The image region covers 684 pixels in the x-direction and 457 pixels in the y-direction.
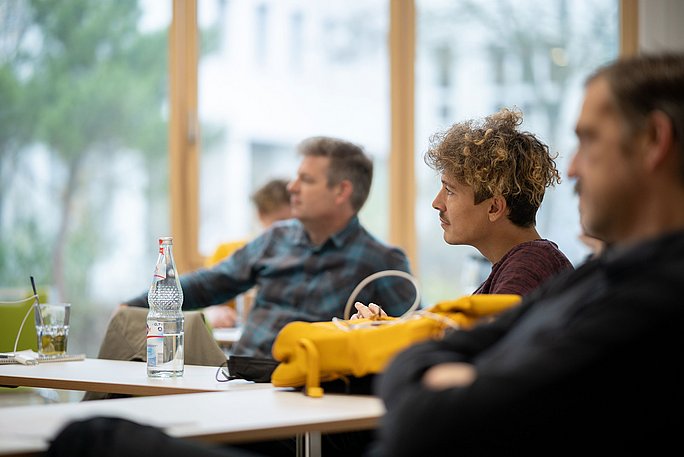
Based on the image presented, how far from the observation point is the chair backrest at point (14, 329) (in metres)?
3.20

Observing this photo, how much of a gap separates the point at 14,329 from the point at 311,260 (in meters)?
1.22

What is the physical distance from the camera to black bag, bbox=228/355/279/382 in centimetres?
221

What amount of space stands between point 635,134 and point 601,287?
0.25 metres

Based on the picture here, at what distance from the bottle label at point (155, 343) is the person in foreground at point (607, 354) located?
38.3 inches

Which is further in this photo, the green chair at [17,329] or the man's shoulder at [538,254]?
the green chair at [17,329]

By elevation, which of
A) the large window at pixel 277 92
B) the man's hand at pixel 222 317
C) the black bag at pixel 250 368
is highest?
the large window at pixel 277 92

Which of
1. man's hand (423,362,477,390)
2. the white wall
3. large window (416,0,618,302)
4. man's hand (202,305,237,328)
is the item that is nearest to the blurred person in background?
man's hand (202,305,237,328)

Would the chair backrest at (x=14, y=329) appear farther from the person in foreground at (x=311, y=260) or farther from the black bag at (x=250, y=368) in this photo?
the black bag at (x=250, y=368)

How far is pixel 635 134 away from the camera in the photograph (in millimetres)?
1472

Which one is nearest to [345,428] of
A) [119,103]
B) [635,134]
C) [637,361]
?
[637,361]

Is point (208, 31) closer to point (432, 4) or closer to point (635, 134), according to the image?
point (432, 4)

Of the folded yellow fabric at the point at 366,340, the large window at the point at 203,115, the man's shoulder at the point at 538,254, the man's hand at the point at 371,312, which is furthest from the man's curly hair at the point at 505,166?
the large window at the point at 203,115

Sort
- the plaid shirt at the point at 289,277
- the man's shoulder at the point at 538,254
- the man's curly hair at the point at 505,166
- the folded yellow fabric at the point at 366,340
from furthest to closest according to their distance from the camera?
the plaid shirt at the point at 289,277 < the man's curly hair at the point at 505,166 < the man's shoulder at the point at 538,254 < the folded yellow fabric at the point at 366,340

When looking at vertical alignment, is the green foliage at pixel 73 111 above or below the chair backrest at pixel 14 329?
above
